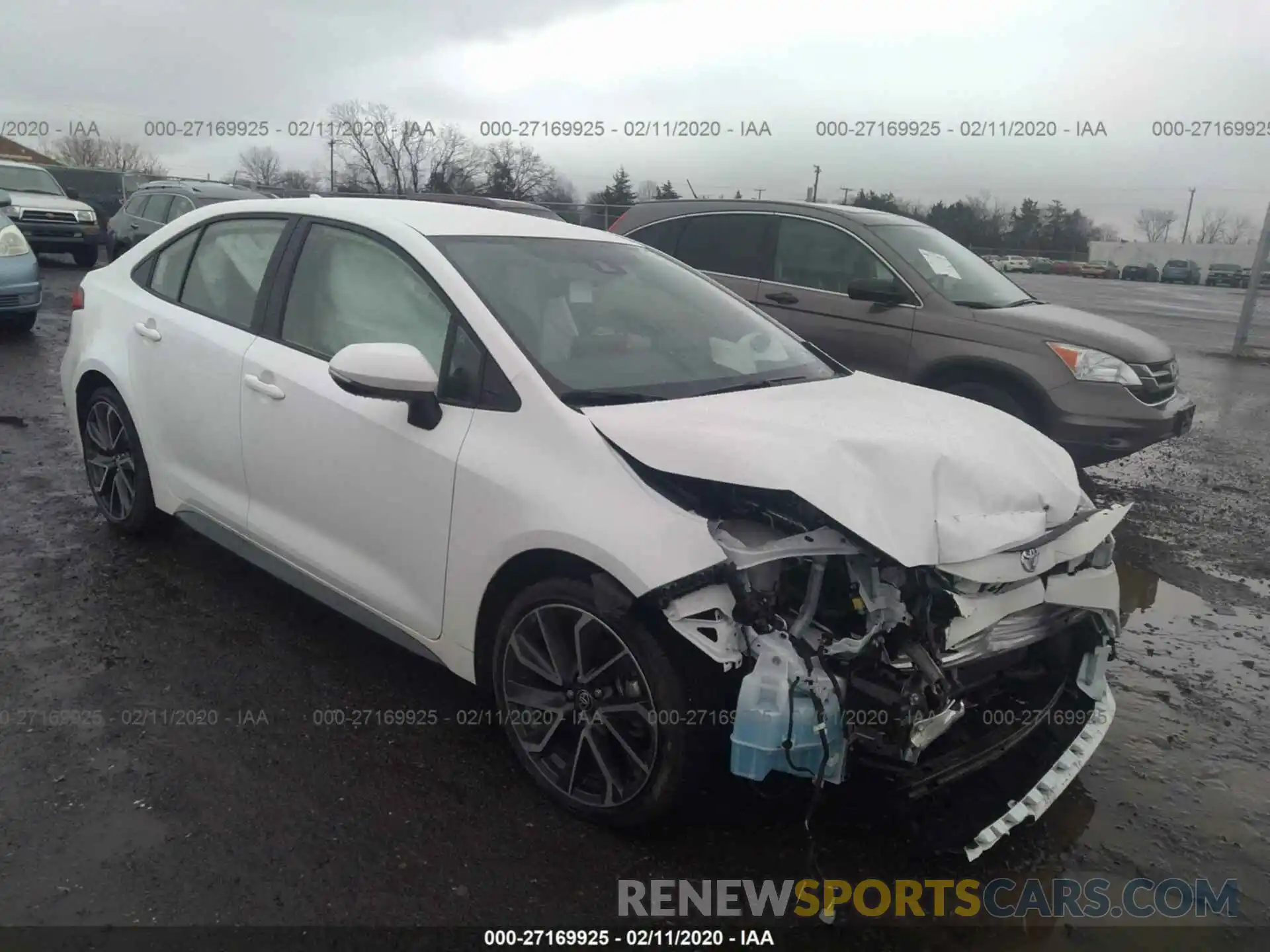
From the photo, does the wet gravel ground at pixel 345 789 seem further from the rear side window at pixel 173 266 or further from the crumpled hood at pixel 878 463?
the rear side window at pixel 173 266

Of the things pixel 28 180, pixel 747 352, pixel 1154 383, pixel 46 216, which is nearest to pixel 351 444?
pixel 747 352

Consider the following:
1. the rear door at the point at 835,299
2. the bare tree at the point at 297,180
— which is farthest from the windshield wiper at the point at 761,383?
the bare tree at the point at 297,180

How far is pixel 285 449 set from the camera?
3523 millimetres

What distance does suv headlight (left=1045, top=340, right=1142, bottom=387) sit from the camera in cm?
607

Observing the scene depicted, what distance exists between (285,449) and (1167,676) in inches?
144

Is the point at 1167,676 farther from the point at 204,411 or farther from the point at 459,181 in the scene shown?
the point at 459,181

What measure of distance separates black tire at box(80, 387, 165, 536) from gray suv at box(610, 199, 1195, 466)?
14.0 feet

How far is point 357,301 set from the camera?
352 centimetres

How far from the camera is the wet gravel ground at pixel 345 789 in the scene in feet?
8.30

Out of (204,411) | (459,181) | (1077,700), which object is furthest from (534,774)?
(459,181)

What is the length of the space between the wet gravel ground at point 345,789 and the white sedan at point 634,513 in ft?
0.91

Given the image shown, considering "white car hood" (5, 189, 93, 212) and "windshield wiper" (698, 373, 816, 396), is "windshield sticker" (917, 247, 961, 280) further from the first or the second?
"white car hood" (5, 189, 93, 212)

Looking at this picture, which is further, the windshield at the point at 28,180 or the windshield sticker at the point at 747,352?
the windshield at the point at 28,180

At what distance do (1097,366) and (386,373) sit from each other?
192 inches
